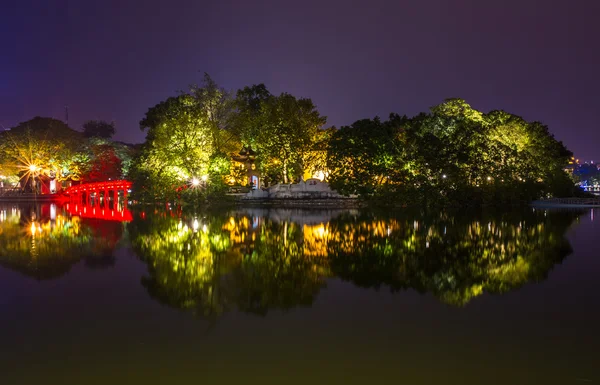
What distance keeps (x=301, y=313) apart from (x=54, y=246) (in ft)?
35.3

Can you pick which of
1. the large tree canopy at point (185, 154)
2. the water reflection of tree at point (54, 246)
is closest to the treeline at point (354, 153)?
the large tree canopy at point (185, 154)

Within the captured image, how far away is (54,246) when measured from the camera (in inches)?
611

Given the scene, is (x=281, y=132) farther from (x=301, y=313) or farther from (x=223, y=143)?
(x=301, y=313)

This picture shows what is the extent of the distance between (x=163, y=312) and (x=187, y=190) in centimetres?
3142

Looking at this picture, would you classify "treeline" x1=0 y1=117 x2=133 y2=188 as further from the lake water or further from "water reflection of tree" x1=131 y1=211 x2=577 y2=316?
the lake water

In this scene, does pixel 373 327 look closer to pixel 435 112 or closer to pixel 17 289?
pixel 17 289

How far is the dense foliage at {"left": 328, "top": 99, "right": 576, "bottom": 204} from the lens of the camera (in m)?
36.2

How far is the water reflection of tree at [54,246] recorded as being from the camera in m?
12.1

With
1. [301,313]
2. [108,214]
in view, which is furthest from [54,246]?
[108,214]

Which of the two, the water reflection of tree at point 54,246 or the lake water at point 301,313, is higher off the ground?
the water reflection of tree at point 54,246

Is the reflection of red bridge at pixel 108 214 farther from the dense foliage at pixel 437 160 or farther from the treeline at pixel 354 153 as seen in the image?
the dense foliage at pixel 437 160

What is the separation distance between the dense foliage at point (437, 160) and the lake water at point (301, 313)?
2082 cm

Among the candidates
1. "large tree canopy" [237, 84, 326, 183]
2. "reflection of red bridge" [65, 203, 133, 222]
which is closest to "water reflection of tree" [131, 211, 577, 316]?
"reflection of red bridge" [65, 203, 133, 222]

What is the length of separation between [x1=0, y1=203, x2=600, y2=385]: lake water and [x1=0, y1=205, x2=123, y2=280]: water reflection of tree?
0.42 feet
